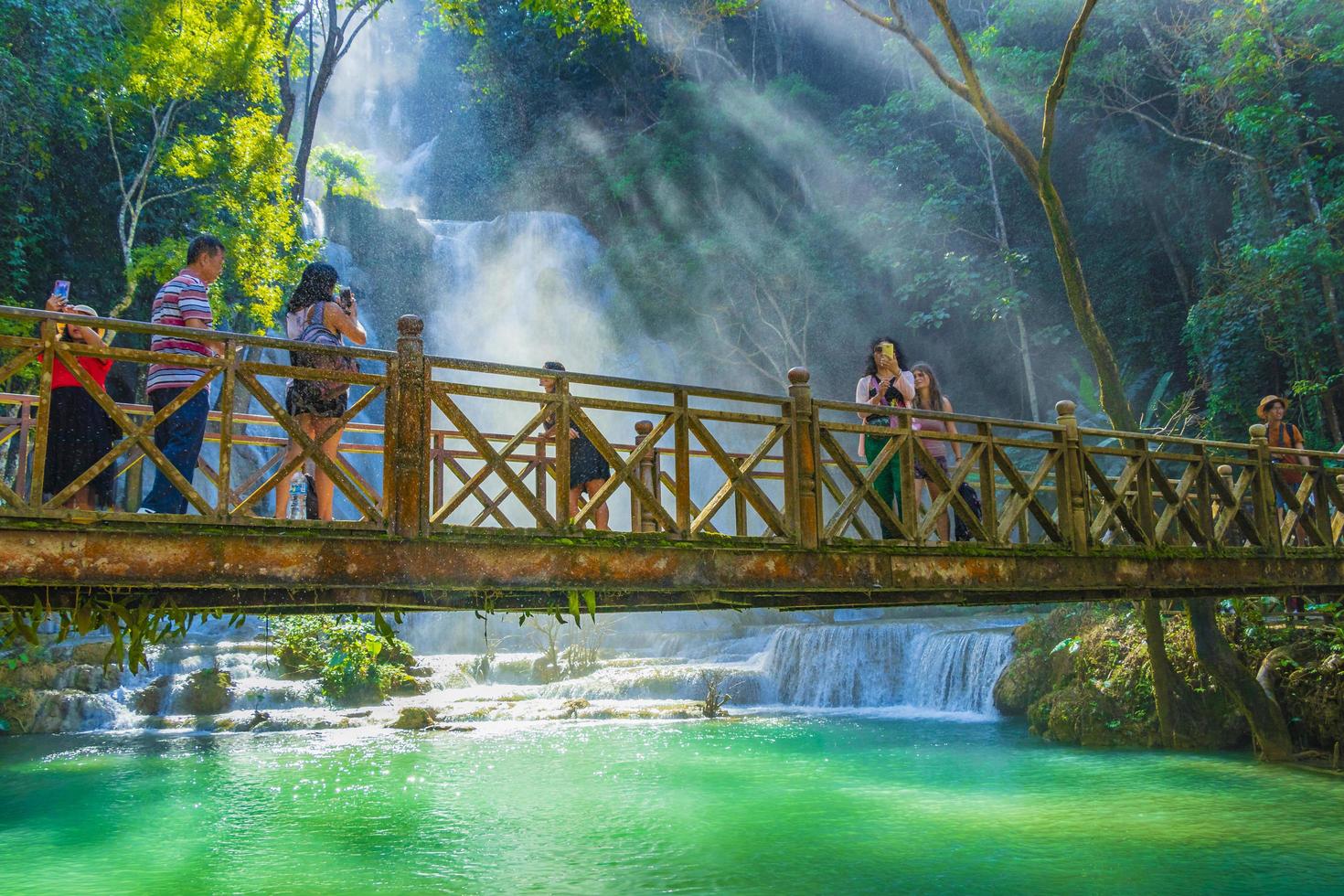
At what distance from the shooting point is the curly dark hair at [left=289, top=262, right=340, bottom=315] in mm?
6598

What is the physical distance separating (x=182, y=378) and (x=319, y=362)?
0.87 meters

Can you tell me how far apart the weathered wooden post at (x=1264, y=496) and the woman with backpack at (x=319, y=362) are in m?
7.87

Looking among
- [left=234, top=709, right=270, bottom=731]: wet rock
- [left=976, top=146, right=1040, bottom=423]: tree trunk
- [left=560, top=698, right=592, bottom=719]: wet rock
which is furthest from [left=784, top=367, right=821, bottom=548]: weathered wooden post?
[left=976, top=146, right=1040, bottom=423]: tree trunk

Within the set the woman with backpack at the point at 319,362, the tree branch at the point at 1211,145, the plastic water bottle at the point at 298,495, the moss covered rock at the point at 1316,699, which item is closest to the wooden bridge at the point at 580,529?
the woman with backpack at the point at 319,362

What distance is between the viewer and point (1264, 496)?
9.74 m

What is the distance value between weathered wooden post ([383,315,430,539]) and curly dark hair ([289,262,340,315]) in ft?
2.92

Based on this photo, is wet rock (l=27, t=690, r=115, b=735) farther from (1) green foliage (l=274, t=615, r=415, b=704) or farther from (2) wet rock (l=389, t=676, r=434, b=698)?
(2) wet rock (l=389, t=676, r=434, b=698)

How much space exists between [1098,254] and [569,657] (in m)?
16.3

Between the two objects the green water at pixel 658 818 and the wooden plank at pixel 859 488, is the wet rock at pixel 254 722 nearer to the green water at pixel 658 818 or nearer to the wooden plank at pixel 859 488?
the green water at pixel 658 818

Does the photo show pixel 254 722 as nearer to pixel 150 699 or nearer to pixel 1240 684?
pixel 150 699

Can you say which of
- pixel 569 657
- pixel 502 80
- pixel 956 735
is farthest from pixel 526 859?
pixel 502 80

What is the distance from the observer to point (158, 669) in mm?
19812

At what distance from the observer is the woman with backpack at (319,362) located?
634cm

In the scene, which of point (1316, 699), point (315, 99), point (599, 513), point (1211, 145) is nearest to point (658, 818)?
point (599, 513)
